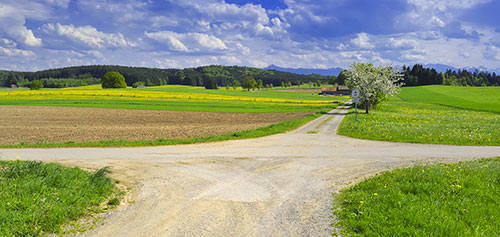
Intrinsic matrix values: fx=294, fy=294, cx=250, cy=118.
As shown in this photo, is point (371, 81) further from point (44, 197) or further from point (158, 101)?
point (158, 101)

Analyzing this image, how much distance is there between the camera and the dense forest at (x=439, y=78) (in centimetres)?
15129

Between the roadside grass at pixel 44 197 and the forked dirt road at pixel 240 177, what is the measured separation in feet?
2.88

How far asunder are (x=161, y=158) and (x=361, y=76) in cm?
3563

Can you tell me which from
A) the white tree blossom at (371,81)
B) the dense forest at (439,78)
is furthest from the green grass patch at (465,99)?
the dense forest at (439,78)

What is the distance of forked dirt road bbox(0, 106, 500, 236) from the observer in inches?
266

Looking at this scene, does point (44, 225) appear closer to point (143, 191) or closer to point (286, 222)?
point (143, 191)

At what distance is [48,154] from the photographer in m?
15.0

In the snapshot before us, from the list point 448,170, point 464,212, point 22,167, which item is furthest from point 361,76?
point 22,167

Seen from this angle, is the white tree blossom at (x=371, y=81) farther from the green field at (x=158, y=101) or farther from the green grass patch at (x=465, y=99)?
the green grass patch at (x=465, y=99)

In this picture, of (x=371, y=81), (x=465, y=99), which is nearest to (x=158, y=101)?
(x=371, y=81)

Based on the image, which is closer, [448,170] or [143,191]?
[143,191]

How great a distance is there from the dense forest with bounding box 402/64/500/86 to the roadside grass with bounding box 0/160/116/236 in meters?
141

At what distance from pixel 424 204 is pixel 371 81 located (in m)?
38.6

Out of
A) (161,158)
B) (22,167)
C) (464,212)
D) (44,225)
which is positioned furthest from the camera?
(161,158)
